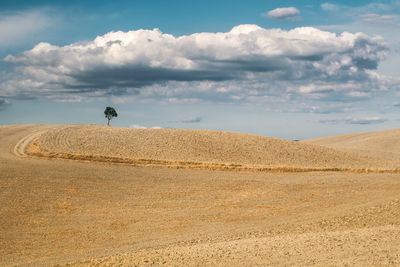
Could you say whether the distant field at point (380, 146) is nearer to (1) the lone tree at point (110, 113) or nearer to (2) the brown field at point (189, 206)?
(2) the brown field at point (189, 206)

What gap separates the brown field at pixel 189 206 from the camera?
77.4ft

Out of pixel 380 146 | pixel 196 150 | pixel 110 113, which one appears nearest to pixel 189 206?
pixel 196 150

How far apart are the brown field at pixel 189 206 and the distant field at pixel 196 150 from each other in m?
0.26

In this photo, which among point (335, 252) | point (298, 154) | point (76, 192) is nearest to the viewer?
point (335, 252)

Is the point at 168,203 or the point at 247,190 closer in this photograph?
the point at 168,203

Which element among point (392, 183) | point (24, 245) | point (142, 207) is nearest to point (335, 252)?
point (24, 245)

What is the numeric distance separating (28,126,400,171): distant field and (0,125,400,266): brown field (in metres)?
0.26

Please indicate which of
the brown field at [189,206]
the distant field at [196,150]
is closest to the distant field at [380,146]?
the distant field at [196,150]

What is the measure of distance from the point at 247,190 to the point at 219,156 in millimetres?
23673

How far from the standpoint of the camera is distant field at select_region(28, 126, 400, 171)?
6538 centimetres

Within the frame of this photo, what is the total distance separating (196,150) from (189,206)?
32.1 metres

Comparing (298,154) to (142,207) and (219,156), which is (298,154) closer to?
(219,156)

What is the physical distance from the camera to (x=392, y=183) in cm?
5081

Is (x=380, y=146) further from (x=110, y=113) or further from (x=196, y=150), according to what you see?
(x=110, y=113)
